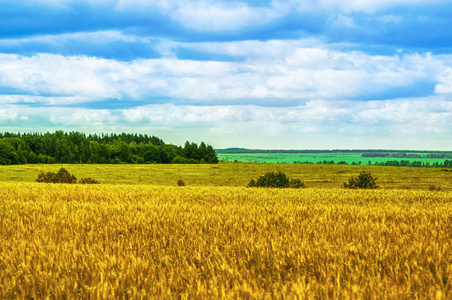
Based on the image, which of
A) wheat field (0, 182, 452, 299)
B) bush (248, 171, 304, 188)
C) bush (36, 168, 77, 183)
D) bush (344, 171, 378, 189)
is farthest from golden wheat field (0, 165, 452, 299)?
bush (36, 168, 77, 183)

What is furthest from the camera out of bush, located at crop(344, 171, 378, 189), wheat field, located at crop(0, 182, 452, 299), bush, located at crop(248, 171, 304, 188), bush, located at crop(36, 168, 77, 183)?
bush, located at crop(36, 168, 77, 183)

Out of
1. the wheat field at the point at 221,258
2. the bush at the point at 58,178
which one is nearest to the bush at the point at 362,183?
the wheat field at the point at 221,258

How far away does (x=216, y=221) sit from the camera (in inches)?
313

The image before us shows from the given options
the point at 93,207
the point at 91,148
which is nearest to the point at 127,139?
the point at 91,148

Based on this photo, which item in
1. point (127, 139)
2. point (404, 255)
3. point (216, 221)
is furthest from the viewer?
point (127, 139)

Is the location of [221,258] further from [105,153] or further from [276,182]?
[105,153]

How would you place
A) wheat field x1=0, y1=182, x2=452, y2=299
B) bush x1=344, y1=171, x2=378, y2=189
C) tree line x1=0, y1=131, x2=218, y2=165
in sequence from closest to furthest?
1. wheat field x1=0, y1=182, x2=452, y2=299
2. bush x1=344, y1=171, x2=378, y2=189
3. tree line x1=0, y1=131, x2=218, y2=165

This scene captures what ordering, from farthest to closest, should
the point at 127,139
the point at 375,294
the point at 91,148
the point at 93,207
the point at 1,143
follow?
the point at 127,139 → the point at 91,148 → the point at 1,143 → the point at 93,207 → the point at 375,294

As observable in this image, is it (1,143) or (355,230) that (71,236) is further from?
(1,143)

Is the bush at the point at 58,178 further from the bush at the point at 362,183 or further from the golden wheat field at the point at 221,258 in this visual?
the golden wheat field at the point at 221,258

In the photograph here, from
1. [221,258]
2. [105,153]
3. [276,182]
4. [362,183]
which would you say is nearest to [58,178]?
[276,182]

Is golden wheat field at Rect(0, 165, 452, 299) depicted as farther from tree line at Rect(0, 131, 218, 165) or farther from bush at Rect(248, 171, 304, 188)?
tree line at Rect(0, 131, 218, 165)

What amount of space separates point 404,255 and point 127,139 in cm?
19428

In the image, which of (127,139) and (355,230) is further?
(127,139)
